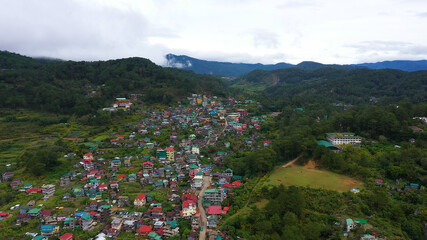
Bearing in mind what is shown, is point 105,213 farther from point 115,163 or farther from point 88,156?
point 88,156

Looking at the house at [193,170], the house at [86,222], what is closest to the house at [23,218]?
the house at [86,222]

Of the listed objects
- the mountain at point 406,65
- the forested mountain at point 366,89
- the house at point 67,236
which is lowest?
the house at point 67,236

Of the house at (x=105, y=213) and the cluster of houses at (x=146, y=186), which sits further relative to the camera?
the house at (x=105, y=213)

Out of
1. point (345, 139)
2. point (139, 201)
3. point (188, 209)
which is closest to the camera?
point (188, 209)

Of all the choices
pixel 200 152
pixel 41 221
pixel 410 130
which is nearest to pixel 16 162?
pixel 41 221

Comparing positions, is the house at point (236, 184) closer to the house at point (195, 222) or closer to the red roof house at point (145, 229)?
the house at point (195, 222)

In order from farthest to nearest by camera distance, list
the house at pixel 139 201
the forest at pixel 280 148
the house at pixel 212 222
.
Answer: the house at pixel 139 201 → the house at pixel 212 222 → the forest at pixel 280 148

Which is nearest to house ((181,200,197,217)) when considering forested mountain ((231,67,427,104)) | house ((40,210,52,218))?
house ((40,210,52,218))

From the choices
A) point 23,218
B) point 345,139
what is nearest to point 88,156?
point 23,218
